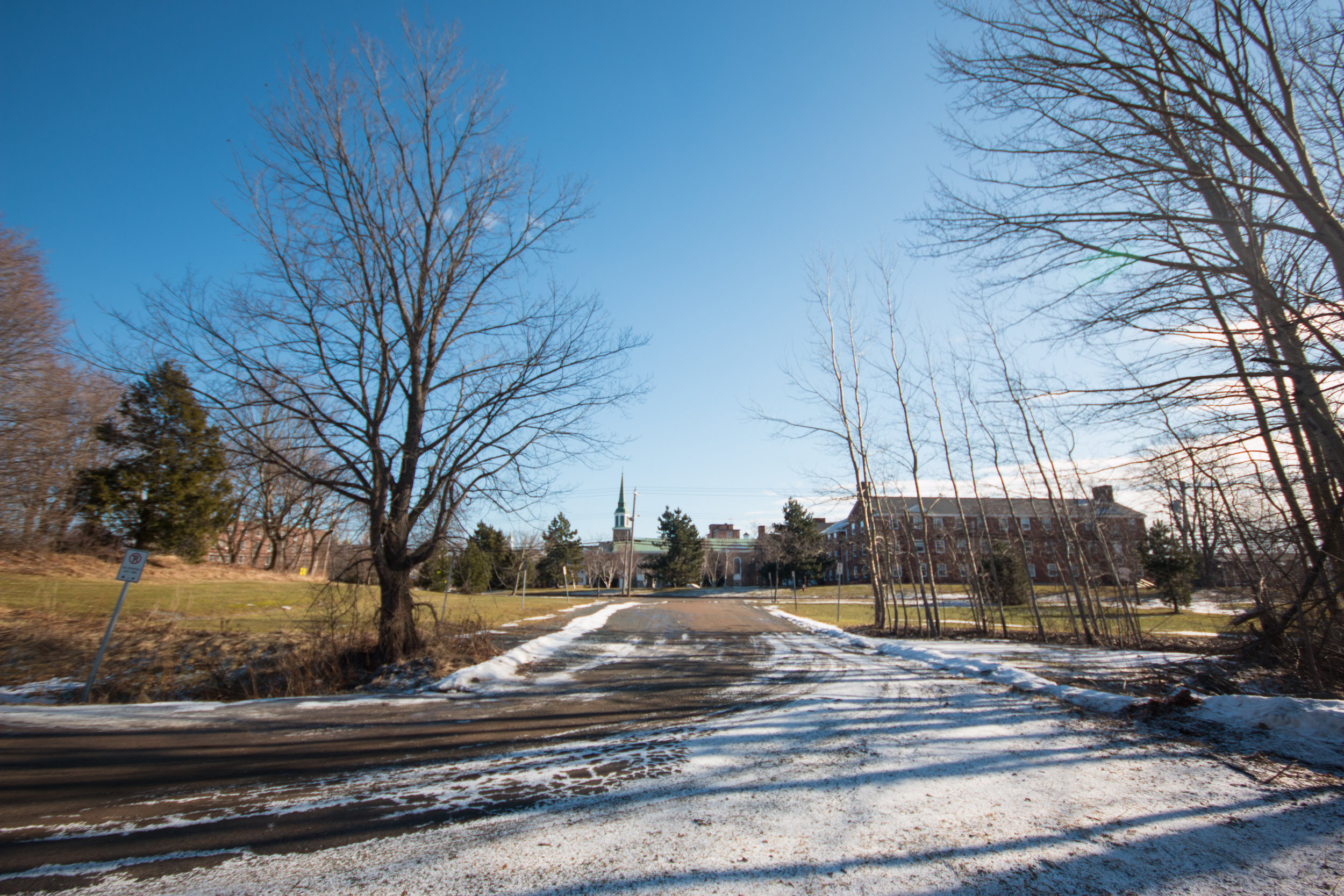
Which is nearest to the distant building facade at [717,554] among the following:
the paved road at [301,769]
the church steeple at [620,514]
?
the church steeple at [620,514]

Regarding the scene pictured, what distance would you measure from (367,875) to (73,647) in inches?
466

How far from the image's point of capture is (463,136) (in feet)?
34.9

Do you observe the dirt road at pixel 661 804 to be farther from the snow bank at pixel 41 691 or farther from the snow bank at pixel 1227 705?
the snow bank at pixel 41 691

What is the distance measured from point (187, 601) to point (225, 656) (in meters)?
7.21

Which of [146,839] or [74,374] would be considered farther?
[74,374]

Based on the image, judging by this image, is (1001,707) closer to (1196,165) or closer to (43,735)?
(1196,165)

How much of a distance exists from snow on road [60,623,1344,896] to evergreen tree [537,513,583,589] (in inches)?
1755

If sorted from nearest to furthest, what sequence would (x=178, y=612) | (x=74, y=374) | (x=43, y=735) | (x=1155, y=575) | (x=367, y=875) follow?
1. (x=367, y=875)
2. (x=43, y=735)
3. (x=178, y=612)
4. (x=74, y=374)
5. (x=1155, y=575)

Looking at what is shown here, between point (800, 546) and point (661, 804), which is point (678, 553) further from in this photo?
point (661, 804)

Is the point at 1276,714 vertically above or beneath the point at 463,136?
beneath

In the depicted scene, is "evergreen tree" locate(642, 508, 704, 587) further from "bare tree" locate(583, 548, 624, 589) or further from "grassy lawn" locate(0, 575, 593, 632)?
"grassy lawn" locate(0, 575, 593, 632)

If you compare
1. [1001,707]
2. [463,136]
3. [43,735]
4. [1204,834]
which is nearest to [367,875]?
[1204,834]

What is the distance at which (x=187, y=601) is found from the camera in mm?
15125

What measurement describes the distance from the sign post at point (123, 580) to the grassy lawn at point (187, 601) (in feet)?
8.76
